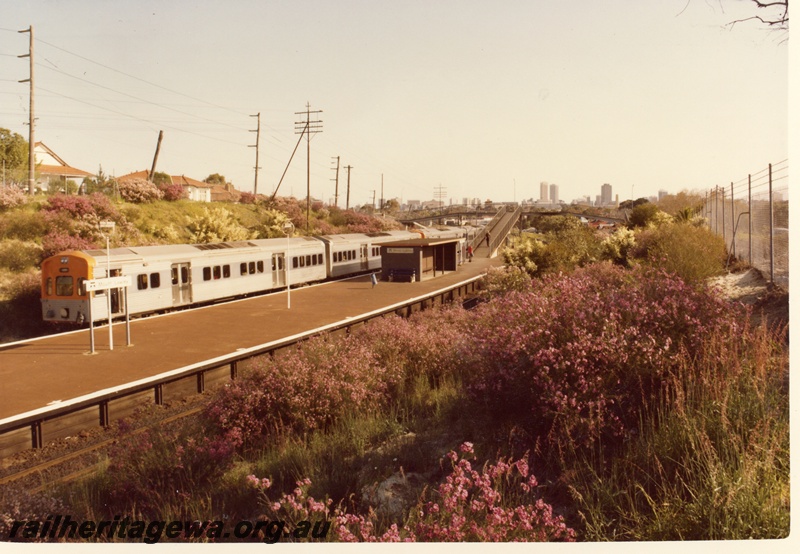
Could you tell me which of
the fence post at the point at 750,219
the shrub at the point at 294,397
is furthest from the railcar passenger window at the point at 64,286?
the fence post at the point at 750,219

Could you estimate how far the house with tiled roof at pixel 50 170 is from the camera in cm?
3419

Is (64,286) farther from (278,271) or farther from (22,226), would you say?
(22,226)

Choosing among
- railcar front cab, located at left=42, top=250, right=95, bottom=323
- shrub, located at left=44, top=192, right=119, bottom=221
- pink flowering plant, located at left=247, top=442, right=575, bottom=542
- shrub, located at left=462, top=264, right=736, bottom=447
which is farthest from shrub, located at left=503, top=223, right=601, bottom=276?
shrub, located at left=44, top=192, right=119, bottom=221

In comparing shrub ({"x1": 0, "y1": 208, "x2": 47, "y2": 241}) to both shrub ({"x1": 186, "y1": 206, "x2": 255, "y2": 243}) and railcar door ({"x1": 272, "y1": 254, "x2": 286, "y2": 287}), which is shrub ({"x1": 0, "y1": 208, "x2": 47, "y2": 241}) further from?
railcar door ({"x1": 272, "y1": 254, "x2": 286, "y2": 287})

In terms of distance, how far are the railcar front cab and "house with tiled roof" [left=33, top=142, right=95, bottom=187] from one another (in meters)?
19.5

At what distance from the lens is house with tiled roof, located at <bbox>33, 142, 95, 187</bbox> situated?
34.2m

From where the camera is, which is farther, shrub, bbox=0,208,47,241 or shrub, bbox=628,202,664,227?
shrub, bbox=628,202,664,227

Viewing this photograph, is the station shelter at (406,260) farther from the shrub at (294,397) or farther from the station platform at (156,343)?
the shrub at (294,397)

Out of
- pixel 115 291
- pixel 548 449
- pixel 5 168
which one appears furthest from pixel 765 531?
pixel 5 168

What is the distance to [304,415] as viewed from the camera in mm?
7852

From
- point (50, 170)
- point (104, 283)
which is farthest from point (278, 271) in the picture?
point (50, 170)

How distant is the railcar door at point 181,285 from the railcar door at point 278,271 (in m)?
5.56

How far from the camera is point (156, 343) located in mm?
15188

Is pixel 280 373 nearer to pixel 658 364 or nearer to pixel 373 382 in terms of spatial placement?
pixel 373 382
